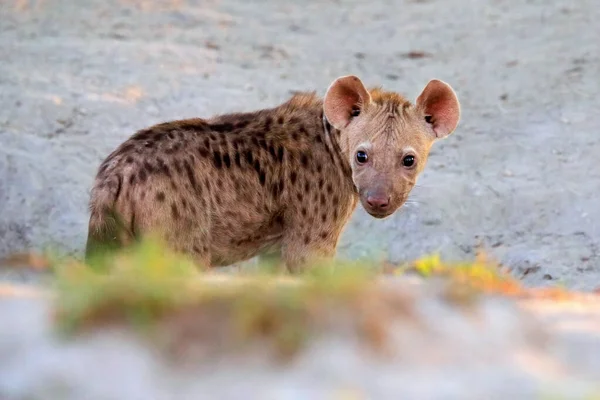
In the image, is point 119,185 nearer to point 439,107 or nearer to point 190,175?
point 190,175

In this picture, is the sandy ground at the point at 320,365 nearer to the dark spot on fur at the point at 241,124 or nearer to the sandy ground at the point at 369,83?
the dark spot on fur at the point at 241,124

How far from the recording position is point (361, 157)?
4945 mm

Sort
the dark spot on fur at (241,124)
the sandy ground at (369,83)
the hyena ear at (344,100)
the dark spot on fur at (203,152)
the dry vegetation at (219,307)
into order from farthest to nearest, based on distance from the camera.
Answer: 1. the sandy ground at (369,83)
2. the hyena ear at (344,100)
3. the dark spot on fur at (241,124)
4. the dark spot on fur at (203,152)
5. the dry vegetation at (219,307)

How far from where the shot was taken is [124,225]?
442 cm

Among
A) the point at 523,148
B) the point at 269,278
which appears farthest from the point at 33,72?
the point at 269,278

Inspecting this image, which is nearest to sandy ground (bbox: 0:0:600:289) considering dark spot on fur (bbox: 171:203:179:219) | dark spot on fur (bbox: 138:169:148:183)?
dark spot on fur (bbox: 171:203:179:219)

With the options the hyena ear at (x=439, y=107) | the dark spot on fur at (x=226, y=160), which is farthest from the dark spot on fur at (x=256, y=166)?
the hyena ear at (x=439, y=107)

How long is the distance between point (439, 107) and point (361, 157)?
1.79 ft

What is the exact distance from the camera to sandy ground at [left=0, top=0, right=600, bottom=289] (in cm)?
728

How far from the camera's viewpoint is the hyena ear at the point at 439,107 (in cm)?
521

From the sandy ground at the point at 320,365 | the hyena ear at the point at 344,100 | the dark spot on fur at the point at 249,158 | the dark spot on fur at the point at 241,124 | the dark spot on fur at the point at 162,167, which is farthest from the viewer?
the hyena ear at the point at 344,100

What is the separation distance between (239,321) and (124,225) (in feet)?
5.59

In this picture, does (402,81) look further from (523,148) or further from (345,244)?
(345,244)

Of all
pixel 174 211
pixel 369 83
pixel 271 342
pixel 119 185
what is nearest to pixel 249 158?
pixel 174 211
